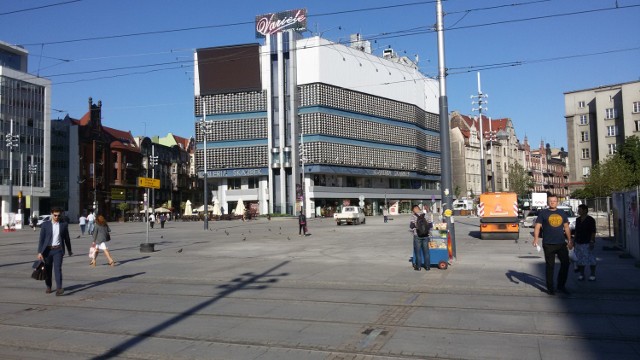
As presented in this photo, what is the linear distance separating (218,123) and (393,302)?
3286 inches

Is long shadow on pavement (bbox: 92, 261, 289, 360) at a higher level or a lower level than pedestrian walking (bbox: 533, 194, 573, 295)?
lower

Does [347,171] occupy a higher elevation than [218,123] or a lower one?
lower

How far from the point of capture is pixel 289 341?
759 cm

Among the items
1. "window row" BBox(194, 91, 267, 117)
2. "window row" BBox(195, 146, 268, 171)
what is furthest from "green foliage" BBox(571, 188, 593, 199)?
"window row" BBox(194, 91, 267, 117)

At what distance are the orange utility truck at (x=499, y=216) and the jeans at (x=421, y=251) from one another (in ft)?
42.7

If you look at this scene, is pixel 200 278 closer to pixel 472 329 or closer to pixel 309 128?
pixel 472 329

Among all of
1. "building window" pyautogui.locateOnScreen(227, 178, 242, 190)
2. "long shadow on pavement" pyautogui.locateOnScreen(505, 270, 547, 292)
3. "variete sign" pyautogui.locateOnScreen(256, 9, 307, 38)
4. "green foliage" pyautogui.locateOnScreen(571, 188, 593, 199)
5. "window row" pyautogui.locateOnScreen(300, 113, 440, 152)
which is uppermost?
"variete sign" pyautogui.locateOnScreen(256, 9, 307, 38)

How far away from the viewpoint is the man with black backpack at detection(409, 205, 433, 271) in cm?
1497

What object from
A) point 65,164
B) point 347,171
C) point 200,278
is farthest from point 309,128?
point 200,278

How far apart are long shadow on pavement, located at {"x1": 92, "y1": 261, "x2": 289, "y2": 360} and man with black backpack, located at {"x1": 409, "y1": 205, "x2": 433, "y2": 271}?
3.68 m

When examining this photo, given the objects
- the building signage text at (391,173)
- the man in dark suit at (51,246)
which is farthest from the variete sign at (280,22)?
the man in dark suit at (51,246)

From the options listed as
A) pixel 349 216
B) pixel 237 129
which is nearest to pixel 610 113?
pixel 349 216

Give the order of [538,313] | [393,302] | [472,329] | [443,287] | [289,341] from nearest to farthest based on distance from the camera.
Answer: [289,341] → [472,329] → [538,313] → [393,302] → [443,287]

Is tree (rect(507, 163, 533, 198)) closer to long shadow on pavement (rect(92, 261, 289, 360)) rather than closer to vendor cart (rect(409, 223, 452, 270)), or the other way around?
vendor cart (rect(409, 223, 452, 270))
